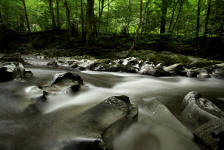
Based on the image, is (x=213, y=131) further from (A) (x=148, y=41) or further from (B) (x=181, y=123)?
(A) (x=148, y=41)

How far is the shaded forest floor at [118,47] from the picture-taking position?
31.4ft

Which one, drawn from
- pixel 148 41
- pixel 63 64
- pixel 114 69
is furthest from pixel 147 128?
pixel 148 41

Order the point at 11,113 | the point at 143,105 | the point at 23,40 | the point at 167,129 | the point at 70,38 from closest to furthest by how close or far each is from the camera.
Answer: the point at 167,129, the point at 11,113, the point at 143,105, the point at 70,38, the point at 23,40

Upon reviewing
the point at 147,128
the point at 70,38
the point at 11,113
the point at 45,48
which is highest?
the point at 70,38

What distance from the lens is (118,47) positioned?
37.8 ft

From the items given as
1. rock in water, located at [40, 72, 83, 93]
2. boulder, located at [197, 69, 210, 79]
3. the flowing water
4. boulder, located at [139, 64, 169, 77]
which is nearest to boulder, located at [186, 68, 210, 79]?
boulder, located at [197, 69, 210, 79]

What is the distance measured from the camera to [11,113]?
2.02m

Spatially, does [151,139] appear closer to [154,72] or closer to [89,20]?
[154,72]

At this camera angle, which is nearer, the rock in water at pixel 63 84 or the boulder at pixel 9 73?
the rock in water at pixel 63 84

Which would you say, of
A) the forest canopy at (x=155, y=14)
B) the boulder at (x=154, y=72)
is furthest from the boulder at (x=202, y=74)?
the forest canopy at (x=155, y=14)

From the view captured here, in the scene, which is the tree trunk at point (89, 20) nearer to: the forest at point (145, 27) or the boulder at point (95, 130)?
the forest at point (145, 27)

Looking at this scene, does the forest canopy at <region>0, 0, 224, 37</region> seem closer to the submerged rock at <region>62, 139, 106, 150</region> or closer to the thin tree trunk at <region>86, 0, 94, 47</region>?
the thin tree trunk at <region>86, 0, 94, 47</region>

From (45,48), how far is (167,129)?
13456mm

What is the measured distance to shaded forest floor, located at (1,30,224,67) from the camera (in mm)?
9578
